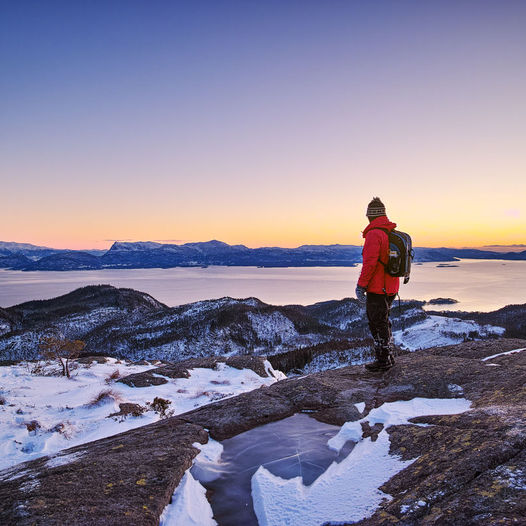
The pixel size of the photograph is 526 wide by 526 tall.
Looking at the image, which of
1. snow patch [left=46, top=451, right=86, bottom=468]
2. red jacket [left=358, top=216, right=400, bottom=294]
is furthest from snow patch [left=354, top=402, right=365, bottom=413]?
snow patch [left=46, top=451, right=86, bottom=468]

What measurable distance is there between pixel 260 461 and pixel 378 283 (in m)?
5.05

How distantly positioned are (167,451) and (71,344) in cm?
2147

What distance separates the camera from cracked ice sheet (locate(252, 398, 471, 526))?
3285mm

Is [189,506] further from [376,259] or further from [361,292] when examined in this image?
[376,259]

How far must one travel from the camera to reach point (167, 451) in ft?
15.8

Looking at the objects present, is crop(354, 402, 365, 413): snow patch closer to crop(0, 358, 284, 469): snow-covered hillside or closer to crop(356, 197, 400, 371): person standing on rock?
crop(356, 197, 400, 371): person standing on rock

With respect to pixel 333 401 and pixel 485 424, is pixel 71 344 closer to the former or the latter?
pixel 333 401

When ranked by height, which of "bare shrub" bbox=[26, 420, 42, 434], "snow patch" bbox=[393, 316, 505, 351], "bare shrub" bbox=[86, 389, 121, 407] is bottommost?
"snow patch" bbox=[393, 316, 505, 351]

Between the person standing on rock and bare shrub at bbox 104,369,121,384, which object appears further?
bare shrub at bbox 104,369,121,384

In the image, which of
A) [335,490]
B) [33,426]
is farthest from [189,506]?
[33,426]

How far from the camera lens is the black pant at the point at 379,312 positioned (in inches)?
330

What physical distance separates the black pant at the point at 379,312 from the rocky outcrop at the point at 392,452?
1.15 metres

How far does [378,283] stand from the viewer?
8117 mm

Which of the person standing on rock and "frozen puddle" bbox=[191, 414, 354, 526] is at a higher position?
the person standing on rock
